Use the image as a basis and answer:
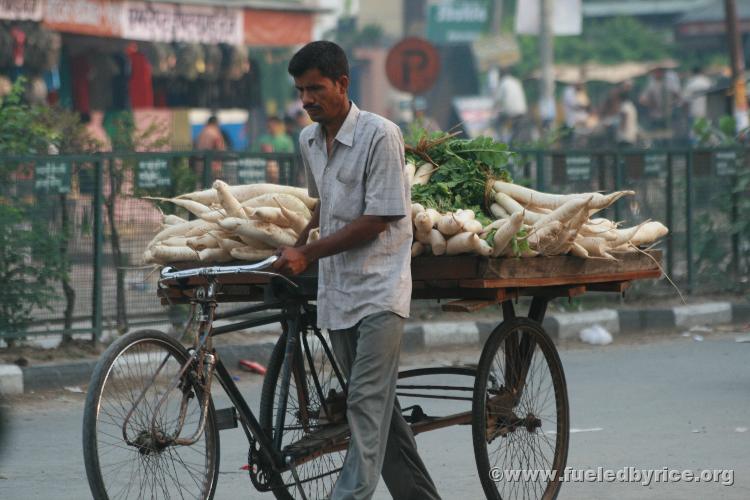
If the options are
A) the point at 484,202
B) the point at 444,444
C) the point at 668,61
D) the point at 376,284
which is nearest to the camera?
the point at 376,284

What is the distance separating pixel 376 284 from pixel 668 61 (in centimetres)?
4257


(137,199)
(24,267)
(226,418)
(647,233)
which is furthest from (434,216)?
(137,199)

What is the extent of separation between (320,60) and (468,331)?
6.49 metres

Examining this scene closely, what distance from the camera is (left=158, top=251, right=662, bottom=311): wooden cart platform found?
16.6 feet

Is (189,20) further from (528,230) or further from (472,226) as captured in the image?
(472,226)

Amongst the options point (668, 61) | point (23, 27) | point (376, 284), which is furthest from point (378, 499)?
point (668, 61)

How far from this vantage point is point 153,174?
33.0ft

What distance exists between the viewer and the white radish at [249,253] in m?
5.26

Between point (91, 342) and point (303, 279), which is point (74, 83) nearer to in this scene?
point (91, 342)

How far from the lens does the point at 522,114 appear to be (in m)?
30.9

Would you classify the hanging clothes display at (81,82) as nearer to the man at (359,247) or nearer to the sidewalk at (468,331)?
the sidewalk at (468,331)

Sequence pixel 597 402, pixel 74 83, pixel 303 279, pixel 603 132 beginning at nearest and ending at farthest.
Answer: pixel 303 279
pixel 597 402
pixel 74 83
pixel 603 132

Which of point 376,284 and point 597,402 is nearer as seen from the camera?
point 376,284

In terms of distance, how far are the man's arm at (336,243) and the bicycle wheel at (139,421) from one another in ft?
1.53
